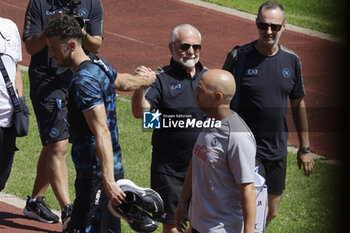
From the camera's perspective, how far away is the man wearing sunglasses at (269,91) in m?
7.46

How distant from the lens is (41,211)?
860cm

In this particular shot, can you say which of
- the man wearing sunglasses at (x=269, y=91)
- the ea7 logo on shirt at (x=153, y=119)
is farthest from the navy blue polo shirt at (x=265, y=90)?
the ea7 logo on shirt at (x=153, y=119)

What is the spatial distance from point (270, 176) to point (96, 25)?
7.90 ft

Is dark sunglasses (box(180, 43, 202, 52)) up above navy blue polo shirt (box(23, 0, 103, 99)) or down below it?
above

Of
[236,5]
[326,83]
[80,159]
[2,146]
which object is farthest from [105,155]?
[236,5]

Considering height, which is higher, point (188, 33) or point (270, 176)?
point (188, 33)

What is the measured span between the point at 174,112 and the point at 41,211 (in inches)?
86.5

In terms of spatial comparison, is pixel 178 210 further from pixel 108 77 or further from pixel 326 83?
pixel 326 83

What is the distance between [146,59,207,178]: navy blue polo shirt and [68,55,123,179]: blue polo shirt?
72 centimetres

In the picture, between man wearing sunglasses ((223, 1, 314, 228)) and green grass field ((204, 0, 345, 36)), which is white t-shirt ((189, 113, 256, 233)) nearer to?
man wearing sunglasses ((223, 1, 314, 228))

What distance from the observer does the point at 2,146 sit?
7766mm

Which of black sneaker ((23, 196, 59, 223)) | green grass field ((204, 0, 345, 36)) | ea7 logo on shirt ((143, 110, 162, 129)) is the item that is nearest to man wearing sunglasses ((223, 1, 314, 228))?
ea7 logo on shirt ((143, 110, 162, 129))

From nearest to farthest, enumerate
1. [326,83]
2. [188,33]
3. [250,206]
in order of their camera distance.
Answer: [250,206]
[188,33]
[326,83]

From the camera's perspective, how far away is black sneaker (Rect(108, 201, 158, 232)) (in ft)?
20.7
